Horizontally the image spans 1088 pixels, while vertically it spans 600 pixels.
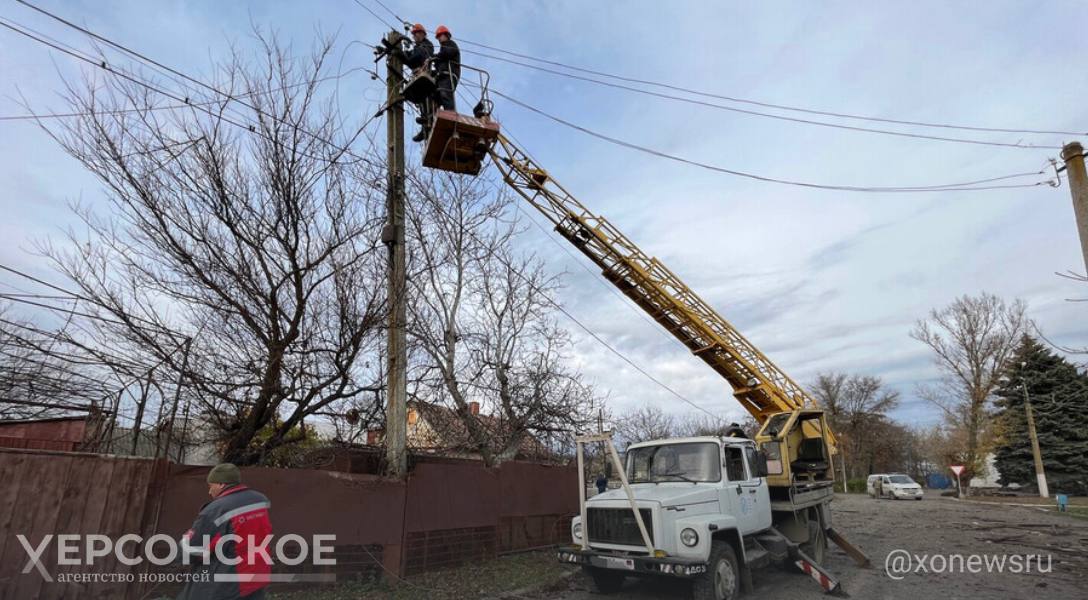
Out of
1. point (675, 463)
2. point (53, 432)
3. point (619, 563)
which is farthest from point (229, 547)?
point (675, 463)

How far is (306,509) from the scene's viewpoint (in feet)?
23.3

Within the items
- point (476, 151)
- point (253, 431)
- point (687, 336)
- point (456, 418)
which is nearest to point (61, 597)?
point (253, 431)

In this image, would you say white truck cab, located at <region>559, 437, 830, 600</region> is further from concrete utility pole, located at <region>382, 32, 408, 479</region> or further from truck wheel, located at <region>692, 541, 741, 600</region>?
concrete utility pole, located at <region>382, 32, 408, 479</region>

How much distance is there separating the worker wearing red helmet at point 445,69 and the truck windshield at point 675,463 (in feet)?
21.9

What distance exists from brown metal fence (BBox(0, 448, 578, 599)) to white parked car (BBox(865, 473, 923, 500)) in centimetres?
2788

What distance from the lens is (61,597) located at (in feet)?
17.8

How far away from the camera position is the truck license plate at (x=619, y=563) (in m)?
7.25

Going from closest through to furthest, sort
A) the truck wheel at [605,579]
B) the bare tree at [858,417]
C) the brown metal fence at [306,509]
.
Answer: the brown metal fence at [306,509]
the truck wheel at [605,579]
the bare tree at [858,417]

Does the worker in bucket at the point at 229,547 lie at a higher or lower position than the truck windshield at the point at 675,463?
lower

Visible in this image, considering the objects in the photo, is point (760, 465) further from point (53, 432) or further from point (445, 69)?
point (53, 432)

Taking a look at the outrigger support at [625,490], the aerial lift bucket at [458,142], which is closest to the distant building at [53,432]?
the aerial lift bucket at [458,142]

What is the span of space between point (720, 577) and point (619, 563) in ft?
4.47

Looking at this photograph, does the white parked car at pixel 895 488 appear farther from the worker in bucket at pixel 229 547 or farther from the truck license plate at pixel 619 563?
the worker in bucket at pixel 229 547

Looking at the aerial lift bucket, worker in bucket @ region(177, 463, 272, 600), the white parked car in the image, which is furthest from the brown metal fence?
the white parked car
